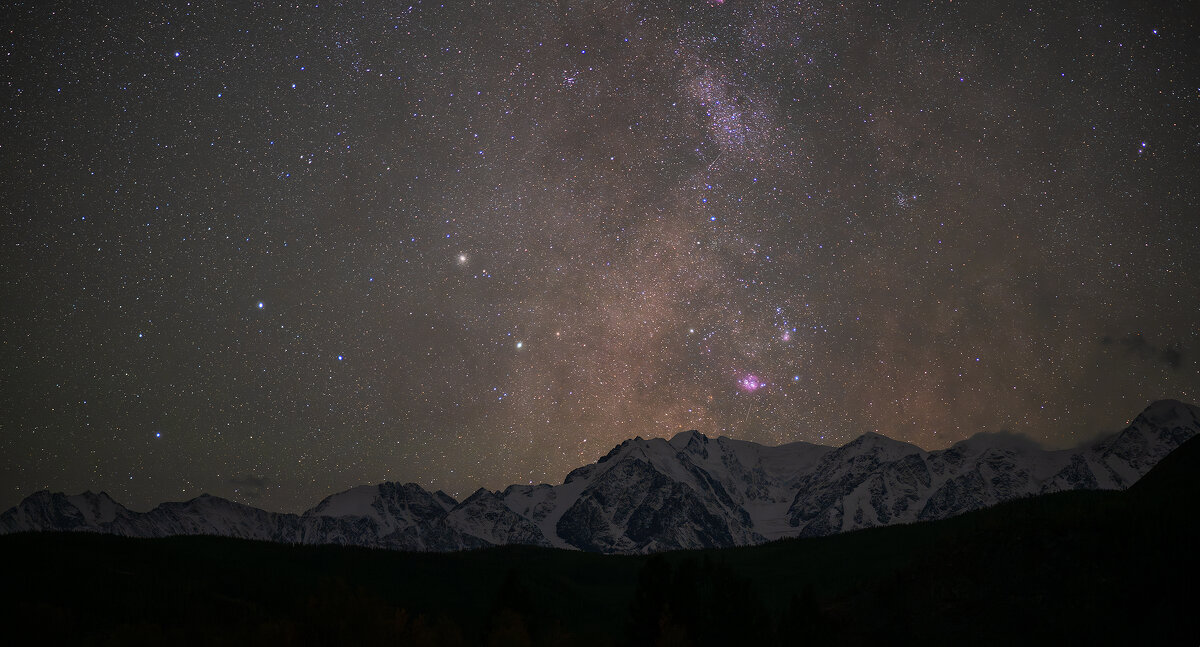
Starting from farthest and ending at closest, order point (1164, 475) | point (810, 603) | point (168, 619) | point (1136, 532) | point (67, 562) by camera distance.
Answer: point (67, 562)
point (168, 619)
point (1164, 475)
point (1136, 532)
point (810, 603)

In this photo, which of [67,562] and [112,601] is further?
[67,562]

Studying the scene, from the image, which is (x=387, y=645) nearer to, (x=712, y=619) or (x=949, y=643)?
(x=712, y=619)

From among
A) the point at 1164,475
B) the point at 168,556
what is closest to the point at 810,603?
the point at 1164,475

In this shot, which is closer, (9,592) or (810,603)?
(810,603)

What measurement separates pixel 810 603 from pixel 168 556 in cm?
15355

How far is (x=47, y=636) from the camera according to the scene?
380 feet

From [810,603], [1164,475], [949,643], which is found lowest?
[949,643]

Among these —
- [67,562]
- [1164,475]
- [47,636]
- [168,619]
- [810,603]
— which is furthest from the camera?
[67,562]

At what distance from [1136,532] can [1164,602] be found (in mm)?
13023

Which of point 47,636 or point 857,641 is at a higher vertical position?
point 47,636

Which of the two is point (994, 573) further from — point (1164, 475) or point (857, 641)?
point (1164, 475)

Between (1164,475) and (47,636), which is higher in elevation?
(1164,475)

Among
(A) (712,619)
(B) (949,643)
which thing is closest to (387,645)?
(A) (712,619)

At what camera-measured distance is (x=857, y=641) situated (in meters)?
106
